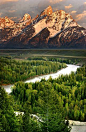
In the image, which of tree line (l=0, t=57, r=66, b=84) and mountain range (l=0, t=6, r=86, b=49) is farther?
mountain range (l=0, t=6, r=86, b=49)

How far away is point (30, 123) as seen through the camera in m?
10.5

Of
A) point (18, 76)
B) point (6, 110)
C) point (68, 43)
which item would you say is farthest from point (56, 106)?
point (68, 43)

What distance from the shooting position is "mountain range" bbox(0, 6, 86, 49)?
5054 inches

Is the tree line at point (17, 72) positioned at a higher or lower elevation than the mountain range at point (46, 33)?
lower

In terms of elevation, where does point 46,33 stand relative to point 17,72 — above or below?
above

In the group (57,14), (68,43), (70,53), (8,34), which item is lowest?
(70,53)

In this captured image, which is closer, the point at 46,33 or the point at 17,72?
the point at 17,72

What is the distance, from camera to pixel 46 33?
5615 inches

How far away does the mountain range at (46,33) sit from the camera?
5054 inches

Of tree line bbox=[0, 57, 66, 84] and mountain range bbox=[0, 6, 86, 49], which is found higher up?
mountain range bbox=[0, 6, 86, 49]

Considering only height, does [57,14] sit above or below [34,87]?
above

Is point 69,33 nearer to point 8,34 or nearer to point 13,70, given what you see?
point 8,34

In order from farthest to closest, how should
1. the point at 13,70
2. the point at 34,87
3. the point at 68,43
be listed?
1. the point at 68,43
2. the point at 13,70
3. the point at 34,87

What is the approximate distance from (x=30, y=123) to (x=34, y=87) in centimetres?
1720
